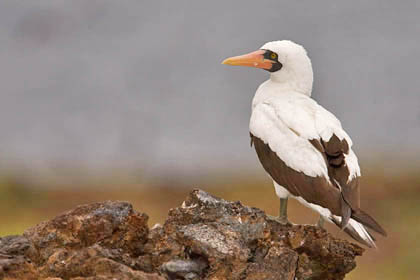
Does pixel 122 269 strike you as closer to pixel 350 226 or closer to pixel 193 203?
pixel 193 203

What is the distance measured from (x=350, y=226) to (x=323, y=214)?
53 cm

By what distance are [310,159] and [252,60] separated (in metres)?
3.29

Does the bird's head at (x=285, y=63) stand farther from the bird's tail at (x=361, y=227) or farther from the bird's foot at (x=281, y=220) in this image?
the bird's tail at (x=361, y=227)

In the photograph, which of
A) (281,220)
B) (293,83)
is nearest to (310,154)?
(281,220)

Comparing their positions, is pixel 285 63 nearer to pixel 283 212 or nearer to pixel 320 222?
pixel 283 212

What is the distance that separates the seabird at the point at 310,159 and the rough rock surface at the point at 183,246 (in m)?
0.56

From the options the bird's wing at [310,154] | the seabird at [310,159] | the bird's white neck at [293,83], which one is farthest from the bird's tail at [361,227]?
the bird's white neck at [293,83]

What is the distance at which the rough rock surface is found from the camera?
9.71m

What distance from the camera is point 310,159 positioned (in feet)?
38.2

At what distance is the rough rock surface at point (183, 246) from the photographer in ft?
31.9

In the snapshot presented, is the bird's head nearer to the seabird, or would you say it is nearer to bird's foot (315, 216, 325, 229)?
the seabird

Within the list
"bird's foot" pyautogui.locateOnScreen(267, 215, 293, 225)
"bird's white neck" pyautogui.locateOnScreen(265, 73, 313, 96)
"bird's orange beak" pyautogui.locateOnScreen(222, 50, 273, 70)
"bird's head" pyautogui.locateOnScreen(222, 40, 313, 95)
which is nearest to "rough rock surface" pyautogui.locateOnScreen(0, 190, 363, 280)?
"bird's foot" pyautogui.locateOnScreen(267, 215, 293, 225)

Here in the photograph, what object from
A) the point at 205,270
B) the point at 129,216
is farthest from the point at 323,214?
the point at 129,216

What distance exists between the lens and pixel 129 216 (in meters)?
11.0
